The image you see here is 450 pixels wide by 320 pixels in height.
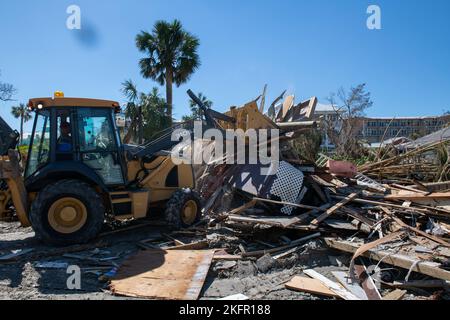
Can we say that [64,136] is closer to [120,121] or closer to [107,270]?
[120,121]

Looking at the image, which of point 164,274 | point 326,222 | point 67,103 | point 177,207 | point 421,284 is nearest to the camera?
point 421,284

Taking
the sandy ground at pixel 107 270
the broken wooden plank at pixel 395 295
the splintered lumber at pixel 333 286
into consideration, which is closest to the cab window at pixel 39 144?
the sandy ground at pixel 107 270

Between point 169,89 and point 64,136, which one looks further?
point 169,89

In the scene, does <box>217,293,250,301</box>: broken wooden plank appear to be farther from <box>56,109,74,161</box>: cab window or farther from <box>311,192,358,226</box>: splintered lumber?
<box>56,109,74,161</box>: cab window

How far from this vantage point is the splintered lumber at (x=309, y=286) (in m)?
4.69

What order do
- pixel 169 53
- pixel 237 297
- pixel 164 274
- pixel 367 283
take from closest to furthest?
pixel 237 297 → pixel 367 283 → pixel 164 274 → pixel 169 53

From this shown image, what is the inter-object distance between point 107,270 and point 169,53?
59.1 feet

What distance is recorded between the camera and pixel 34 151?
6.99 m

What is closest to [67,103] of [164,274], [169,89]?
[164,274]

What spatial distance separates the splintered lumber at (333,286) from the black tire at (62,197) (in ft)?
11.9

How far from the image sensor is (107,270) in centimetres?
559

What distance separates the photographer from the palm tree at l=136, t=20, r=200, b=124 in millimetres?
21828
